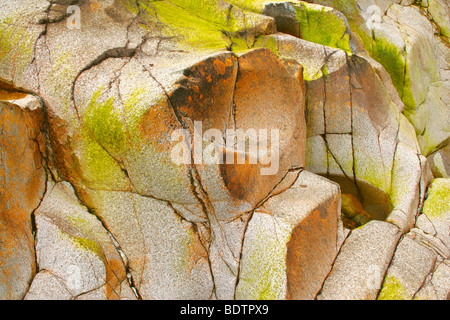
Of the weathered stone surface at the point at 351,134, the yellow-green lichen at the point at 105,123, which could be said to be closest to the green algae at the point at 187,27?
the weathered stone surface at the point at 351,134

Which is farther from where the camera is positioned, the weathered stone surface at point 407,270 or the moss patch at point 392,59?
the moss patch at point 392,59

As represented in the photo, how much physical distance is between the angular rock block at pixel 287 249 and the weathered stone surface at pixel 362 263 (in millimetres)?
118

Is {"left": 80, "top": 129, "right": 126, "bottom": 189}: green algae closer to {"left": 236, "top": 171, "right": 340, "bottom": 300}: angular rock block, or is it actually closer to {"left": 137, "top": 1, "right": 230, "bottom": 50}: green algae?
{"left": 236, "top": 171, "right": 340, "bottom": 300}: angular rock block

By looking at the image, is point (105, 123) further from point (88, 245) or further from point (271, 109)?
point (271, 109)

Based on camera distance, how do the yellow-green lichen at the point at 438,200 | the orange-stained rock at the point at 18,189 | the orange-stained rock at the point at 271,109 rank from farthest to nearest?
the yellow-green lichen at the point at 438,200 < the orange-stained rock at the point at 271,109 < the orange-stained rock at the point at 18,189

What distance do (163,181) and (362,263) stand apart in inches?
95.6

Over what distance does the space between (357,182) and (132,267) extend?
3.67m

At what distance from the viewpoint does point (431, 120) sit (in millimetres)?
7965

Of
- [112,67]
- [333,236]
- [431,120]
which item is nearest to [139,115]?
[112,67]

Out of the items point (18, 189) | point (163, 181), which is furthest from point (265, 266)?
point (18, 189)

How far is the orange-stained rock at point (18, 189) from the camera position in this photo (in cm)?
358

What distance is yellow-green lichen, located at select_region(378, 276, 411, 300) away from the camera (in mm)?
3996

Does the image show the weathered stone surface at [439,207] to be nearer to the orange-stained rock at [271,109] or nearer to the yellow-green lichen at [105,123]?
the orange-stained rock at [271,109]

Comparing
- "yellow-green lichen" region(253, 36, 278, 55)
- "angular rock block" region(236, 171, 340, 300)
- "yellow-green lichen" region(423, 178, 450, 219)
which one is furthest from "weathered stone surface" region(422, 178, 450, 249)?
"yellow-green lichen" region(253, 36, 278, 55)
